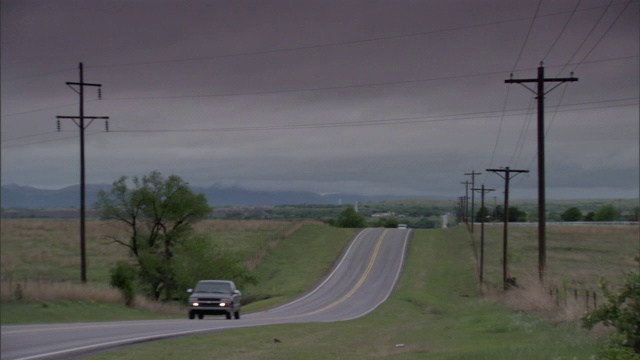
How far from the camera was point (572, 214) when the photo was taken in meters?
148

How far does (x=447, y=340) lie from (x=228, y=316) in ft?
54.9

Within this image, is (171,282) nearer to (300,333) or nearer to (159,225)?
(159,225)

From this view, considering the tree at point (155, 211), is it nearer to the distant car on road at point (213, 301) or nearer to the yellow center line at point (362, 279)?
Result: the yellow center line at point (362, 279)

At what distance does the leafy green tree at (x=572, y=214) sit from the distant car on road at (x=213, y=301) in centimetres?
11804

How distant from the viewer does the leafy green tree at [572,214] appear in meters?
148

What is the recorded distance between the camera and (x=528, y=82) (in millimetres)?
37031

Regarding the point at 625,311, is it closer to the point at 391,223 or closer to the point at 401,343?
the point at 401,343

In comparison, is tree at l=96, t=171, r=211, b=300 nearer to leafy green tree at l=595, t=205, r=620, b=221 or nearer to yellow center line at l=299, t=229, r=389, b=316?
yellow center line at l=299, t=229, r=389, b=316

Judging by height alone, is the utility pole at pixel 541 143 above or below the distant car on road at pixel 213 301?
above

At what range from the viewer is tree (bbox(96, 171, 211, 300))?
57.4 metres

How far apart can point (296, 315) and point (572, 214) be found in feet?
369

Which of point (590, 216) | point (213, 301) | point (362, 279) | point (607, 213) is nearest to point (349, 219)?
point (607, 213)

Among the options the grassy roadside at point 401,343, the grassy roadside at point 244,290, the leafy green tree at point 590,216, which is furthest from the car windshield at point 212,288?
the leafy green tree at point 590,216

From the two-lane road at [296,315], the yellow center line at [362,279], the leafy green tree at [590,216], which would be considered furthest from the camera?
the leafy green tree at [590,216]
